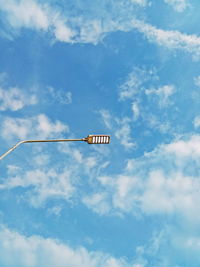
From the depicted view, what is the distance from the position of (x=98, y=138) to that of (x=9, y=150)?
19.1 feet

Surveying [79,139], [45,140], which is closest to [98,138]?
[79,139]

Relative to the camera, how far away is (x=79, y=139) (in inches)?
777

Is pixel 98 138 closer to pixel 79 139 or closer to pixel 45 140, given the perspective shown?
pixel 79 139

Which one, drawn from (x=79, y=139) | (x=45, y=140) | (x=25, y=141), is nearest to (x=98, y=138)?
(x=79, y=139)

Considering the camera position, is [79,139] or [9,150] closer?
[9,150]

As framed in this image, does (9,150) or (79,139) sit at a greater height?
(79,139)

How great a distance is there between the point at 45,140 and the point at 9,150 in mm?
3076

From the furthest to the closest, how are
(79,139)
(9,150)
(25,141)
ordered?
(79,139) < (25,141) < (9,150)

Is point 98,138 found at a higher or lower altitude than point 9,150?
higher

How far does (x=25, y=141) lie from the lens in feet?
60.0

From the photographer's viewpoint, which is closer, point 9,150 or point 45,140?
point 9,150

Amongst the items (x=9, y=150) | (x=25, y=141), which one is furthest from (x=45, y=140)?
(x=9, y=150)

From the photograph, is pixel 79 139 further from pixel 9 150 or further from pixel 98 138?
pixel 9 150

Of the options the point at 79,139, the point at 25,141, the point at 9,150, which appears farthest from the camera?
the point at 79,139
